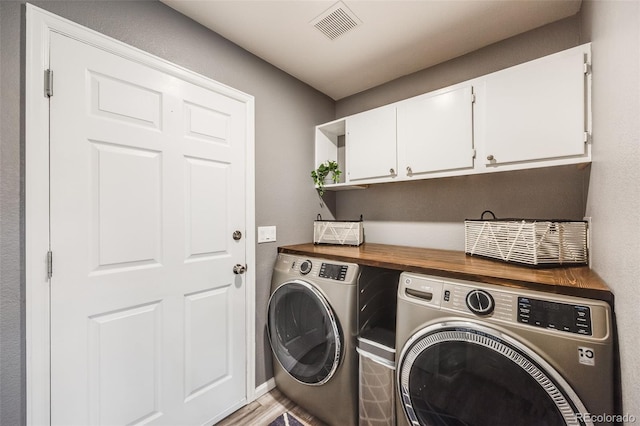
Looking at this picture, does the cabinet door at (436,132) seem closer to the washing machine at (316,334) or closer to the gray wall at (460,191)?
the gray wall at (460,191)

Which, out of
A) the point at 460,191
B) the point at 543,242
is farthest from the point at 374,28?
the point at 543,242

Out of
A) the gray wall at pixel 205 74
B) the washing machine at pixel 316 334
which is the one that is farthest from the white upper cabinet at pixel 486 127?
the washing machine at pixel 316 334

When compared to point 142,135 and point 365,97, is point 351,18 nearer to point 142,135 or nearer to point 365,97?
point 365,97

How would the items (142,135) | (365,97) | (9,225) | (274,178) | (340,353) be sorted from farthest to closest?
1. (365,97)
2. (274,178)
3. (340,353)
4. (142,135)
5. (9,225)

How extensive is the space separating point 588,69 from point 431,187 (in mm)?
980

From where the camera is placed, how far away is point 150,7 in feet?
4.28

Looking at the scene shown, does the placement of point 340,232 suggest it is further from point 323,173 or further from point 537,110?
point 537,110

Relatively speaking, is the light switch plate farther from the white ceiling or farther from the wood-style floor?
the white ceiling

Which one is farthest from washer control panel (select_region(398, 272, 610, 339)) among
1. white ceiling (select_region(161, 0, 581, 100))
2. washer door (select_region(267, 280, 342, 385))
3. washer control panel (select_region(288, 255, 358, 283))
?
white ceiling (select_region(161, 0, 581, 100))

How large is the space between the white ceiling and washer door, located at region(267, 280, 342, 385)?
1.59 m

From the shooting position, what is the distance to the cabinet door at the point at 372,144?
5.85ft

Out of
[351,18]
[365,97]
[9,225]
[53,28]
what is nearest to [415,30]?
[351,18]

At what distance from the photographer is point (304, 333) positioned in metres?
1.59

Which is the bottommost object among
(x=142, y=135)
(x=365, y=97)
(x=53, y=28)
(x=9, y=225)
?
(x=9, y=225)
